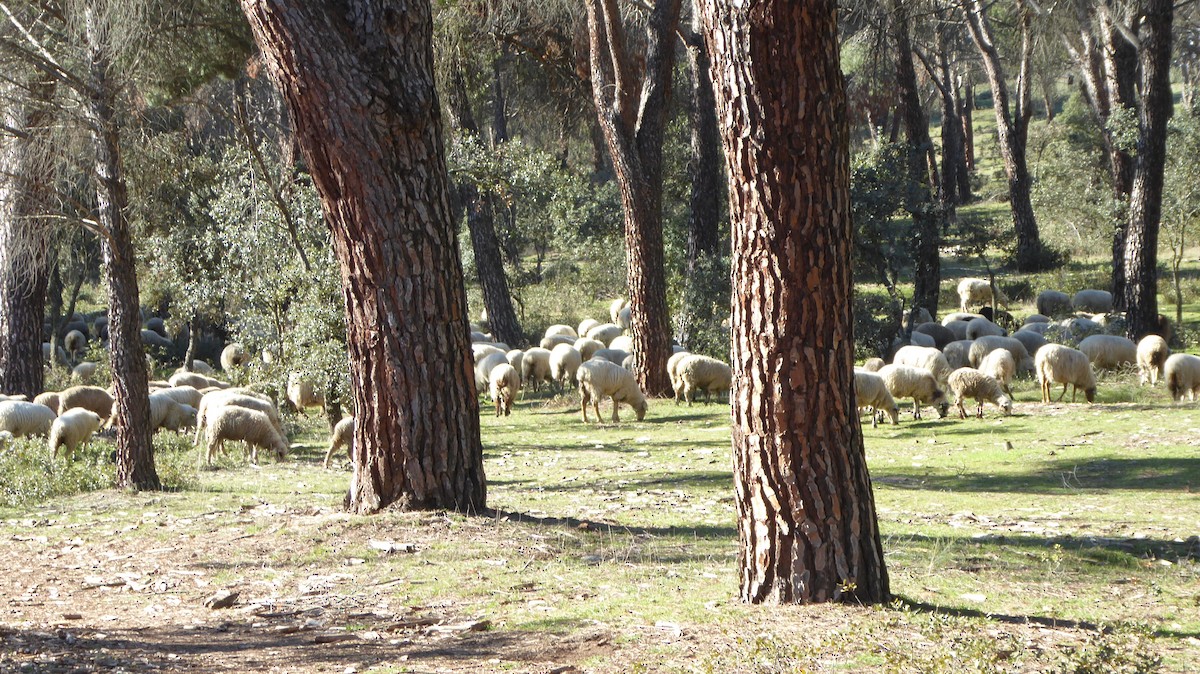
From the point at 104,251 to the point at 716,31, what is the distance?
8.32 meters

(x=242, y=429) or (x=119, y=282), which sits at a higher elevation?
(x=119, y=282)

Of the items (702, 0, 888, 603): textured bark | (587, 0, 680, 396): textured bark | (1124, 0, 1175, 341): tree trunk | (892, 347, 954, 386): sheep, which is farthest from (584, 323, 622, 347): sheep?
(702, 0, 888, 603): textured bark

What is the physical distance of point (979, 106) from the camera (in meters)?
93.9

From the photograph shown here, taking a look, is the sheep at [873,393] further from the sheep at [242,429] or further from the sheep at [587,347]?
the sheep at [587,347]

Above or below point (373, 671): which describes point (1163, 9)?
above

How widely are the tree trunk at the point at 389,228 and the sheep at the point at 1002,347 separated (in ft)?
46.5

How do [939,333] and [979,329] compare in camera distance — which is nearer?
[979,329]

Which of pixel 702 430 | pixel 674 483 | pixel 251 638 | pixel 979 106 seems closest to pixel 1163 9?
pixel 702 430

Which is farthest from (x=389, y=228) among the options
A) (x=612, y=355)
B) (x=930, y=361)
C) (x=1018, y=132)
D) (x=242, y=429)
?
(x=1018, y=132)

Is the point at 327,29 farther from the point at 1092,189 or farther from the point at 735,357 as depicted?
the point at 1092,189

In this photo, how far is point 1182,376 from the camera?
1706 centimetres

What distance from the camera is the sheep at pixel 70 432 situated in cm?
1594

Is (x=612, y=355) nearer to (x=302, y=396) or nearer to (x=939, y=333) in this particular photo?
(x=302, y=396)

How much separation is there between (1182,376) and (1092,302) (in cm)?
1342
